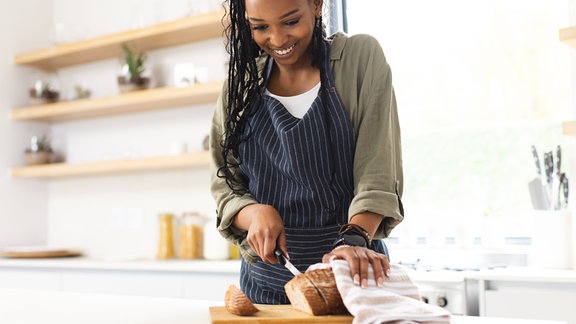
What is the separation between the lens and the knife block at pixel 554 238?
8.52ft

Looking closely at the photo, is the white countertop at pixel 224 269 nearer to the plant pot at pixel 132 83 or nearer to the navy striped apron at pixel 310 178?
the plant pot at pixel 132 83

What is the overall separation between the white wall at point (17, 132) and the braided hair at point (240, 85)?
2913 millimetres

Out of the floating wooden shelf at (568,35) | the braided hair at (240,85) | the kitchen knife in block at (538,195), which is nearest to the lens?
the braided hair at (240,85)

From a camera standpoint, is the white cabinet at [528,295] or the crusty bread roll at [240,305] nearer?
the crusty bread roll at [240,305]

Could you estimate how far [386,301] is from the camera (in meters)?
1.02

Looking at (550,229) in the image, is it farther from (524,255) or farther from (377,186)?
(377,186)

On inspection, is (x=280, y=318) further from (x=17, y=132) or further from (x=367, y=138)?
(x=17, y=132)

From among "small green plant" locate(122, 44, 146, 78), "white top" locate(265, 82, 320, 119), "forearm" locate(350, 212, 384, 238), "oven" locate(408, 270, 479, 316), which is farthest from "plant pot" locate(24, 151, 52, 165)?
"forearm" locate(350, 212, 384, 238)

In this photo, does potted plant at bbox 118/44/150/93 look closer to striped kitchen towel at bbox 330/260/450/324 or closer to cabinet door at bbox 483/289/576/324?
cabinet door at bbox 483/289/576/324

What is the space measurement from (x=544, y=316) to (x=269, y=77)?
1.35 meters

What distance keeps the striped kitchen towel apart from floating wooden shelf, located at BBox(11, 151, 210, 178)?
224cm

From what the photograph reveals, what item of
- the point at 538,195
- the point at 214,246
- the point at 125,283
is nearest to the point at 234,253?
the point at 214,246

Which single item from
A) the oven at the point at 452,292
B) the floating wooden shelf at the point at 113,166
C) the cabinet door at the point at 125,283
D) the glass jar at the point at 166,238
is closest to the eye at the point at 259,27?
the oven at the point at 452,292

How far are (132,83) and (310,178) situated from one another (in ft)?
7.98
